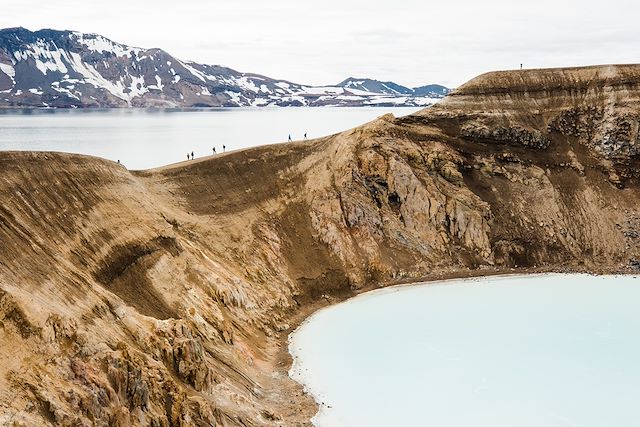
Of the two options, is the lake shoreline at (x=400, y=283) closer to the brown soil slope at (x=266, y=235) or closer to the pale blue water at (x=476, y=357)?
the brown soil slope at (x=266, y=235)

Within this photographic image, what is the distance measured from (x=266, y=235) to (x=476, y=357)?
22.4 m

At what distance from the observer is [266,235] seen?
52.7 meters

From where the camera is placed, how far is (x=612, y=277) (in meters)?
57.1

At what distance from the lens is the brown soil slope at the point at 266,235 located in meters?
24.6

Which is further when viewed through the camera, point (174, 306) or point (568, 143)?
point (568, 143)

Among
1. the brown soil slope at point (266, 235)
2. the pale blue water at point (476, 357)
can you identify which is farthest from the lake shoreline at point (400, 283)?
the pale blue water at point (476, 357)

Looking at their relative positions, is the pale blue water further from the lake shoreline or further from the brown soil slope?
the brown soil slope

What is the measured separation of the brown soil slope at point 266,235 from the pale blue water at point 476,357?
2.69 m

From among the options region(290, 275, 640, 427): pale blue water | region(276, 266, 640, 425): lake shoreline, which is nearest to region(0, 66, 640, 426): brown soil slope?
region(276, 266, 640, 425): lake shoreline

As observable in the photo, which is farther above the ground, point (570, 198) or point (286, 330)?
point (570, 198)

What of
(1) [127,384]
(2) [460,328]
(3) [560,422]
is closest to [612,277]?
(2) [460,328]

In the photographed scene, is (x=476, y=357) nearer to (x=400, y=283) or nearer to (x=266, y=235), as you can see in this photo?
(x=400, y=283)

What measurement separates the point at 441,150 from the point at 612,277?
813 inches

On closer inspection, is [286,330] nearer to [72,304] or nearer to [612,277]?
Answer: [72,304]
